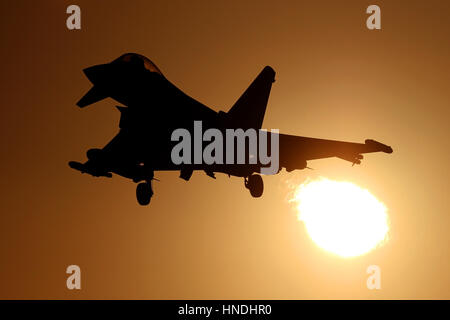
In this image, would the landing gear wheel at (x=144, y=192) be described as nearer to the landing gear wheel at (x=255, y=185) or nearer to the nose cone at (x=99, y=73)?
the landing gear wheel at (x=255, y=185)

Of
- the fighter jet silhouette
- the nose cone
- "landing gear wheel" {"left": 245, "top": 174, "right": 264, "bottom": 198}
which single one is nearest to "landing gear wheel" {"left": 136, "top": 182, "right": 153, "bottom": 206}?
the fighter jet silhouette

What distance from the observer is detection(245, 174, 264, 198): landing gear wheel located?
3409 centimetres

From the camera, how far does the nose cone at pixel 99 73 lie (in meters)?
29.2

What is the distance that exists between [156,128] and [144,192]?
4.48 m

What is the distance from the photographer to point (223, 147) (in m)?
32.4

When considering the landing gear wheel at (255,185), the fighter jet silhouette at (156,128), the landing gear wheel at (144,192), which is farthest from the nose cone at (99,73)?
the landing gear wheel at (255,185)

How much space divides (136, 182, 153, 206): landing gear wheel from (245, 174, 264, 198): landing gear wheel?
5.70m

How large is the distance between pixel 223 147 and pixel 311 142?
18.7 feet

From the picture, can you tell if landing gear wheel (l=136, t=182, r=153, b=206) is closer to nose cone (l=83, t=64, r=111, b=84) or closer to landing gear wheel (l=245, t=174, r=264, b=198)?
landing gear wheel (l=245, t=174, r=264, b=198)
